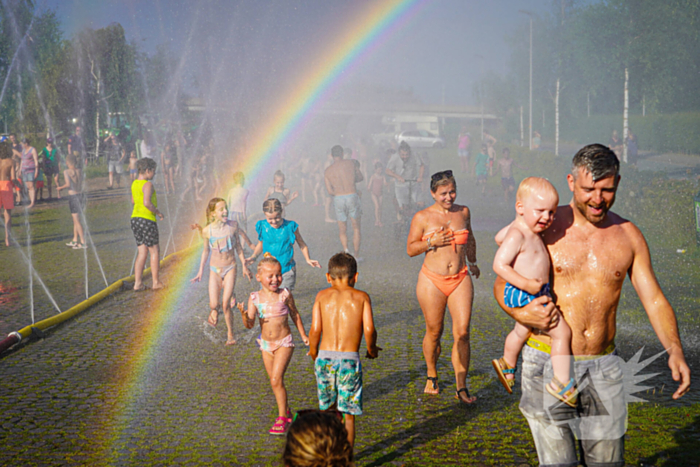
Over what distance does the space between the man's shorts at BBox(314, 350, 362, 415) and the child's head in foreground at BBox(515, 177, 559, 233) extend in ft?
5.24

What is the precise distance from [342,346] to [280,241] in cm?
278

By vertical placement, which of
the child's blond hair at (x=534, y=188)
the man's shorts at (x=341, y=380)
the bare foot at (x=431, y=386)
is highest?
the child's blond hair at (x=534, y=188)

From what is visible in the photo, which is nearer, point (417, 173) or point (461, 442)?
point (461, 442)

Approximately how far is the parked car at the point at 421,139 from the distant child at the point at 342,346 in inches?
1693

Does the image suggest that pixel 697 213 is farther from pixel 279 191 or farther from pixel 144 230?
pixel 144 230

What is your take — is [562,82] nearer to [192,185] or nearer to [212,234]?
[192,185]

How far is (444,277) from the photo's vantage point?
5.45 m

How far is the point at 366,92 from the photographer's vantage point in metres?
88.6

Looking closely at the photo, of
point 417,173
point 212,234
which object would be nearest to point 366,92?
point 417,173

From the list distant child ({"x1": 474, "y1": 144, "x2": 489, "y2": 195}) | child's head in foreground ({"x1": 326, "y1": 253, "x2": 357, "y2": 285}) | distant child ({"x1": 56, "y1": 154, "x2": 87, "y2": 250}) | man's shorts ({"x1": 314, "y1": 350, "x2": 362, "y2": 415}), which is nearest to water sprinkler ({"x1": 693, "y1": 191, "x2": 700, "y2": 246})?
child's head in foreground ({"x1": 326, "y1": 253, "x2": 357, "y2": 285})

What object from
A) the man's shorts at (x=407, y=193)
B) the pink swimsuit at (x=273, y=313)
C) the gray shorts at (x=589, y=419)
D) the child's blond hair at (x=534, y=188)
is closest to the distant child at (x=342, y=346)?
the pink swimsuit at (x=273, y=313)

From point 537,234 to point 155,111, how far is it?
48.0 m

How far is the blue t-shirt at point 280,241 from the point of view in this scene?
271 inches

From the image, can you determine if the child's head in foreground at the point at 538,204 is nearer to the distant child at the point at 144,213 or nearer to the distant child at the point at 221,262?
the distant child at the point at 221,262
